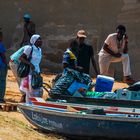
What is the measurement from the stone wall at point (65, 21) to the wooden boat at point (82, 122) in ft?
25.7

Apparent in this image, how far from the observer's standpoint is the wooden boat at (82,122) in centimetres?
853

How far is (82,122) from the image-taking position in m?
8.76

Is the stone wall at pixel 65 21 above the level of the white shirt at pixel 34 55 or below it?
above

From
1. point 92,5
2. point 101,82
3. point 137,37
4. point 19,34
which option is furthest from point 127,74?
point 19,34

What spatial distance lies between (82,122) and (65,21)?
392 inches

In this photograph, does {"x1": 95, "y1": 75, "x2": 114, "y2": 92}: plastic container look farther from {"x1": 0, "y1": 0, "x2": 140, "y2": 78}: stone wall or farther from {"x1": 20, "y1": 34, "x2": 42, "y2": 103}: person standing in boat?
{"x1": 0, "y1": 0, "x2": 140, "y2": 78}: stone wall

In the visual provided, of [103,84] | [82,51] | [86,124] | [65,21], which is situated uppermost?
[65,21]

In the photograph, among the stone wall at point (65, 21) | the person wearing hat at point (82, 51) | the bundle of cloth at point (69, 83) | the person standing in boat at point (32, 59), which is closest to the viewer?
the bundle of cloth at point (69, 83)

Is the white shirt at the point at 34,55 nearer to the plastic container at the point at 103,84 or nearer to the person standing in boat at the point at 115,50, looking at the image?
the plastic container at the point at 103,84

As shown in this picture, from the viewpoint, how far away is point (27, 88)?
34.7 feet

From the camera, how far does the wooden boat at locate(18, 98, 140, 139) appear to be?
8531 millimetres

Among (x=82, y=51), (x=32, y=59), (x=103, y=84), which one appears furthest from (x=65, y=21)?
(x=103, y=84)

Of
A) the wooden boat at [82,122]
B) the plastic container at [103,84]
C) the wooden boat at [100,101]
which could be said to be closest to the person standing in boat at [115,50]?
the plastic container at [103,84]

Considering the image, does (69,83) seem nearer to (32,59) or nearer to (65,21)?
(32,59)
